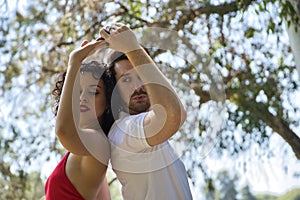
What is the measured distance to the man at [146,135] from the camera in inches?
42.3

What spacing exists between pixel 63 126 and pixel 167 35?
12.5 inches

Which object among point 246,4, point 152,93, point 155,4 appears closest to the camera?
point 152,93

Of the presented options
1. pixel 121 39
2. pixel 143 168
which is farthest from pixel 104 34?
pixel 143 168

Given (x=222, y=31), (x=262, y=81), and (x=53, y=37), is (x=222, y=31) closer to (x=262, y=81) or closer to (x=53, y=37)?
(x=262, y=81)

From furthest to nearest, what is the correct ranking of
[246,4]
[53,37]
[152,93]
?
1. [53,37]
2. [246,4]
3. [152,93]

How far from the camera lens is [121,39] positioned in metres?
1.10

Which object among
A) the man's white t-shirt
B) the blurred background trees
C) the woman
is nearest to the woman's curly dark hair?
the woman

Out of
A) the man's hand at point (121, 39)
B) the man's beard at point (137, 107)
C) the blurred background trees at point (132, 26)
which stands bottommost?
the blurred background trees at point (132, 26)

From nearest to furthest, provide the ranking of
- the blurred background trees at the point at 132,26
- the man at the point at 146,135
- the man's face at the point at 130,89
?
the man at the point at 146,135 → the man's face at the point at 130,89 → the blurred background trees at the point at 132,26

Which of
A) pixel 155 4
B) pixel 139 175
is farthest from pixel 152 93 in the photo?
pixel 155 4

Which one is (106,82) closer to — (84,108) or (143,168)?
(84,108)

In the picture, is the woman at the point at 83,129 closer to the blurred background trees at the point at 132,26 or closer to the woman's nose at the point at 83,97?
the woman's nose at the point at 83,97

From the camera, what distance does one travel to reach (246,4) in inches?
146

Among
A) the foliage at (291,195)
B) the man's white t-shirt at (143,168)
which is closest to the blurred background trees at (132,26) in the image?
the foliage at (291,195)
